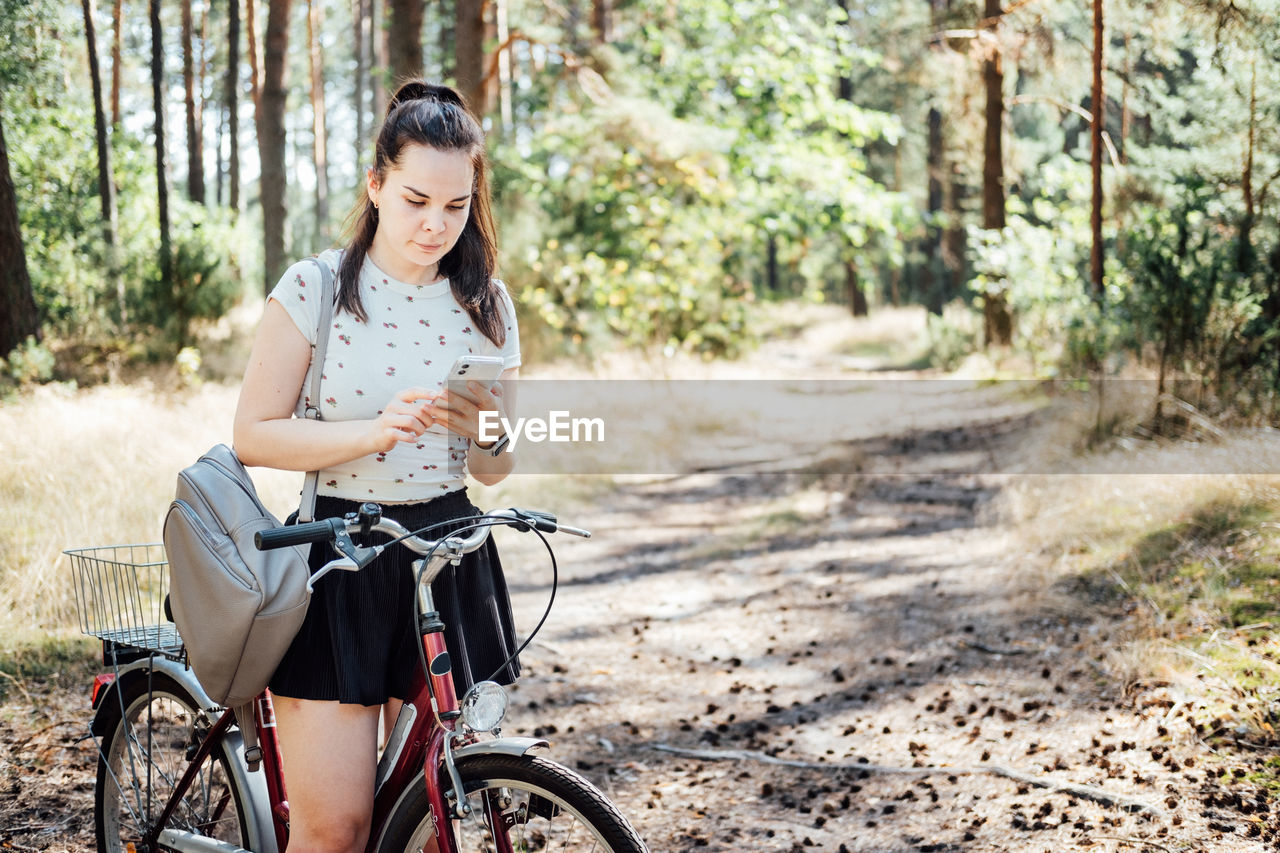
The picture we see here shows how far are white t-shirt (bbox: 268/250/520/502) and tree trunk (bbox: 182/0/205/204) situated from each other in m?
19.1

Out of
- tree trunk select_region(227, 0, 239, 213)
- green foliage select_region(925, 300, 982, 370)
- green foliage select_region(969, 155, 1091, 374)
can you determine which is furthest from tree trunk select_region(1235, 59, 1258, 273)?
tree trunk select_region(227, 0, 239, 213)

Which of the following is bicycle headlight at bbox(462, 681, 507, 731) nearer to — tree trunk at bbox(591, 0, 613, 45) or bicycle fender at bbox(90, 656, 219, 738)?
bicycle fender at bbox(90, 656, 219, 738)

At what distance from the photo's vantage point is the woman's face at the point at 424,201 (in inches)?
80.7

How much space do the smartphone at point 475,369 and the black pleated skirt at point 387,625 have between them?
Answer: 0.27 m

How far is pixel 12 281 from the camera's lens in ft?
22.4

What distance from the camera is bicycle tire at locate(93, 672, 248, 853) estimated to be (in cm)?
266

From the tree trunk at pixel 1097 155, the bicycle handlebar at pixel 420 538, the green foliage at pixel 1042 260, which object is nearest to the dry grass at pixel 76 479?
the bicycle handlebar at pixel 420 538

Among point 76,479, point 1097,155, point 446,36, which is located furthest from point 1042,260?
point 446,36

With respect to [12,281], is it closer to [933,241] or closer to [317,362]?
[317,362]

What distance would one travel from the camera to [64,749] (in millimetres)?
3812

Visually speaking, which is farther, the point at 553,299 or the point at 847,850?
the point at 553,299

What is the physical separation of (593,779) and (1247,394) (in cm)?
584

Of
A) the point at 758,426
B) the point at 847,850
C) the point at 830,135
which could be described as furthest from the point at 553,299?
the point at 847,850

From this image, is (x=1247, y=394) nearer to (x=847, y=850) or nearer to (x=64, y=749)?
(x=847, y=850)
